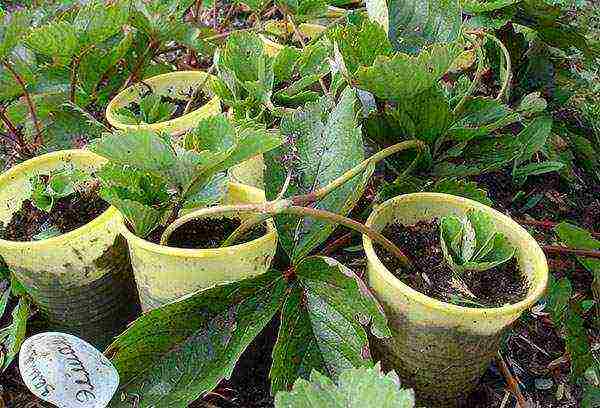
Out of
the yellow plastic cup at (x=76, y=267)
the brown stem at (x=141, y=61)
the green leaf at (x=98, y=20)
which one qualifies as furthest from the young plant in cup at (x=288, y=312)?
the brown stem at (x=141, y=61)

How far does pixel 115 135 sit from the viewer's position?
0.71 meters

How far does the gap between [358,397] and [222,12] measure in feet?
4.88

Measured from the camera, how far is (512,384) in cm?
93

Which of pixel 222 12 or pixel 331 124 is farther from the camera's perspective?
pixel 222 12

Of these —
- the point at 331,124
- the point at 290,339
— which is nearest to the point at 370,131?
the point at 331,124

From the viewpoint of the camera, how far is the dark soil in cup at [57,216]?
3.00ft

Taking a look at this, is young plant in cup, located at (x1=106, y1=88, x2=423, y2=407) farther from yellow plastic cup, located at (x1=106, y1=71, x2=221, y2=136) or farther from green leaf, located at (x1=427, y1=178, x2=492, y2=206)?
yellow plastic cup, located at (x1=106, y1=71, x2=221, y2=136)

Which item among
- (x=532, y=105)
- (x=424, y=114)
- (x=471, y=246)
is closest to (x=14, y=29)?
(x=424, y=114)

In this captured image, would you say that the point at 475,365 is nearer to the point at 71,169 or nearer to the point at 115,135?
the point at 115,135

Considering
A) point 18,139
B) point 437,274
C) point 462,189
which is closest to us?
point 437,274

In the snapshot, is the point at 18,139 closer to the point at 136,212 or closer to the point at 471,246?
the point at 136,212

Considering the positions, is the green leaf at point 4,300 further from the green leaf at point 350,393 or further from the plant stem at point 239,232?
the green leaf at point 350,393

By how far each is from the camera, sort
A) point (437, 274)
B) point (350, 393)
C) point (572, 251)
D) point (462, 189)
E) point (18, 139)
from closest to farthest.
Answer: point (350, 393) → point (437, 274) → point (462, 189) → point (572, 251) → point (18, 139)

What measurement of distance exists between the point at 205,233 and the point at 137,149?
0.67 ft
